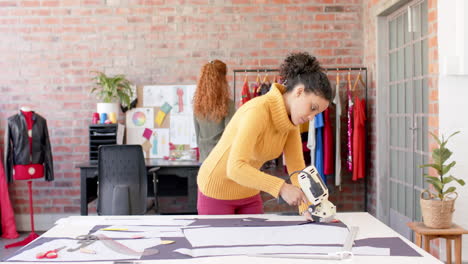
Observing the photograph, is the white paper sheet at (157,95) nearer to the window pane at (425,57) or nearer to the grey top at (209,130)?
the grey top at (209,130)

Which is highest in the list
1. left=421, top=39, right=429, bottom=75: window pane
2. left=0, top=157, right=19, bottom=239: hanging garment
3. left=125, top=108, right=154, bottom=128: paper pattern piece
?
left=421, top=39, right=429, bottom=75: window pane

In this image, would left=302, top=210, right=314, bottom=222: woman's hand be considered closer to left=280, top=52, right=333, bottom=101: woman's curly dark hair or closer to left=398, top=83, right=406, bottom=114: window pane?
left=280, top=52, right=333, bottom=101: woman's curly dark hair

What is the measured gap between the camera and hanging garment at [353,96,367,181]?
4.60m

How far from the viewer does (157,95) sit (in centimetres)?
508

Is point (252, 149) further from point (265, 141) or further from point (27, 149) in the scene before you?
point (27, 149)

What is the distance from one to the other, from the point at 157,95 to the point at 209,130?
1.43 m

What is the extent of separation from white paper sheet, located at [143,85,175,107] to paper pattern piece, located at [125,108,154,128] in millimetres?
73

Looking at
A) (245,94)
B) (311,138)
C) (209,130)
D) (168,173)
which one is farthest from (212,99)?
(311,138)

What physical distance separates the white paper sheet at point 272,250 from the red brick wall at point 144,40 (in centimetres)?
352

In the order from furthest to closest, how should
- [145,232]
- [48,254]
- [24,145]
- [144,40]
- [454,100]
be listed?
[144,40]
[24,145]
[454,100]
[145,232]
[48,254]

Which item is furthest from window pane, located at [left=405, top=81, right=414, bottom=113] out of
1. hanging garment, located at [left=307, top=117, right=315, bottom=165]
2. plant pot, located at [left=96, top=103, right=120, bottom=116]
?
plant pot, located at [left=96, top=103, right=120, bottom=116]

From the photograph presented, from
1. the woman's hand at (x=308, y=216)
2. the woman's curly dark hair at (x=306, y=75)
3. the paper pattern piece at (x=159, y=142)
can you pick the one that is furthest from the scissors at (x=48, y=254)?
the paper pattern piece at (x=159, y=142)

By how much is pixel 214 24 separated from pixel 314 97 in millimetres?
3195

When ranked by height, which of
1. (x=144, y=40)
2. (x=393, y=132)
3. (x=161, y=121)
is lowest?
(x=393, y=132)
